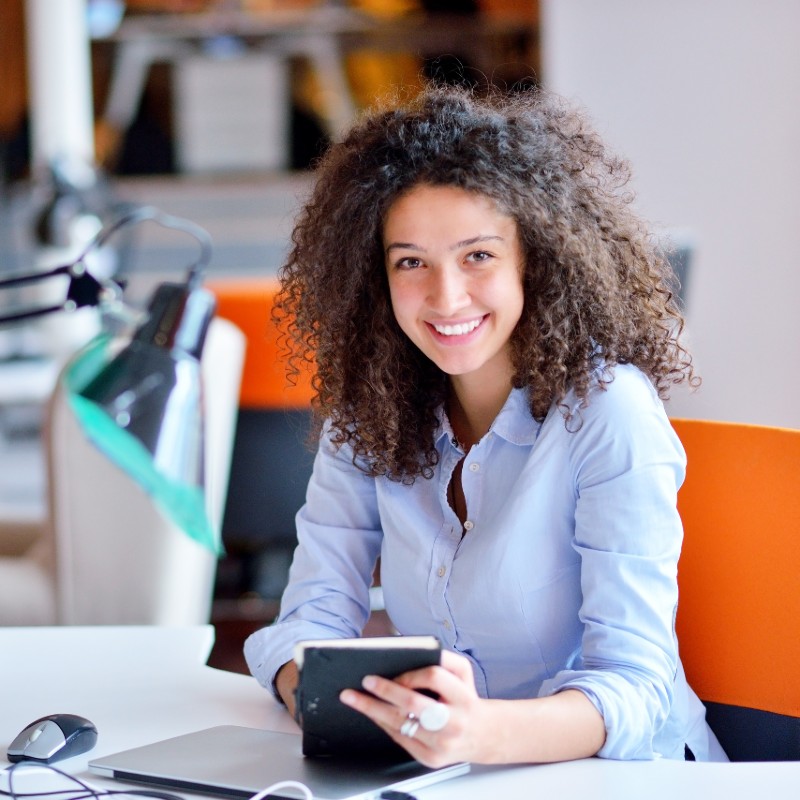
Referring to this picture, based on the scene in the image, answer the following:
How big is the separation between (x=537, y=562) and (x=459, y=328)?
27 cm

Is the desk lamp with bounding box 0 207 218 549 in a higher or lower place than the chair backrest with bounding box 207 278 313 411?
higher

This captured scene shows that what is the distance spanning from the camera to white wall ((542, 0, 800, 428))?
388 cm

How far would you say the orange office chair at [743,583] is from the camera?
1.26 m

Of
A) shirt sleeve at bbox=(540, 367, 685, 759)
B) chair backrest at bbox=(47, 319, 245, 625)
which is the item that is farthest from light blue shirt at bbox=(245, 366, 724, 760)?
chair backrest at bbox=(47, 319, 245, 625)

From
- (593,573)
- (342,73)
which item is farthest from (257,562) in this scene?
(593,573)

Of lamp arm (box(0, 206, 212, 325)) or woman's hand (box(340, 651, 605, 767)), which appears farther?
lamp arm (box(0, 206, 212, 325))

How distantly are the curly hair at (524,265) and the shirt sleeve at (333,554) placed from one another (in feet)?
0.15

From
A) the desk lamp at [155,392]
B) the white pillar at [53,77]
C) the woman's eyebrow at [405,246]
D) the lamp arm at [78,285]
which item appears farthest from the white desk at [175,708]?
the white pillar at [53,77]

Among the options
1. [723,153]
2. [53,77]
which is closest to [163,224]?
[723,153]

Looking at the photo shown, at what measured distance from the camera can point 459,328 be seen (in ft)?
4.27

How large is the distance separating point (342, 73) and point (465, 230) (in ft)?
13.1

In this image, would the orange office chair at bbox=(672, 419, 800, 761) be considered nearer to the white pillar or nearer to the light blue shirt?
the light blue shirt

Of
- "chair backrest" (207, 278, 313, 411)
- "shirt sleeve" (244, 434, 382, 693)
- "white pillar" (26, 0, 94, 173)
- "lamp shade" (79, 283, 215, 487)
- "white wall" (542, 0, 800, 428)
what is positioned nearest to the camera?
"lamp shade" (79, 283, 215, 487)

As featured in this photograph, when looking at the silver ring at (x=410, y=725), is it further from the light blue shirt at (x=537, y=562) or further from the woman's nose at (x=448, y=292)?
the woman's nose at (x=448, y=292)
